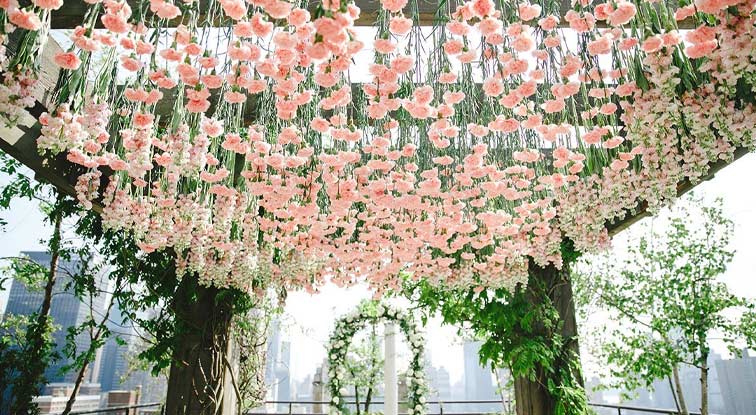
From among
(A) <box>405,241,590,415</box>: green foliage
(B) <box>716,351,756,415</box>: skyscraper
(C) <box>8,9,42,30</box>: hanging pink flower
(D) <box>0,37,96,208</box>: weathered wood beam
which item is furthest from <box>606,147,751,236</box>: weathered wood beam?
(D) <box>0,37,96,208</box>: weathered wood beam

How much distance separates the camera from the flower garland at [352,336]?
604cm

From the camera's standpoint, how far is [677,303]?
168 inches

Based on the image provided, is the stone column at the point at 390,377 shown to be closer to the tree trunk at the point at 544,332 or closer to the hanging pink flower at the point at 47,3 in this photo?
the tree trunk at the point at 544,332

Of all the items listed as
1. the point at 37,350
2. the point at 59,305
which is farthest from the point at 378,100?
the point at 59,305

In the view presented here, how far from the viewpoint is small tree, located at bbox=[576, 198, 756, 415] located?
4.03 metres

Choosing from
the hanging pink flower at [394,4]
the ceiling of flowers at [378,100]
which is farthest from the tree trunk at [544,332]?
the hanging pink flower at [394,4]

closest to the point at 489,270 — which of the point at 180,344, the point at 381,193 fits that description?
the point at 381,193

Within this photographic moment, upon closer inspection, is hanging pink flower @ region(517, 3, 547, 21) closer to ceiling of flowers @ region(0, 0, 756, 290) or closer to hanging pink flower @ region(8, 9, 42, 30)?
ceiling of flowers @ region(0, 0, 756, 290)

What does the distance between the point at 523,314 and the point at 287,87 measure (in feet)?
11.3

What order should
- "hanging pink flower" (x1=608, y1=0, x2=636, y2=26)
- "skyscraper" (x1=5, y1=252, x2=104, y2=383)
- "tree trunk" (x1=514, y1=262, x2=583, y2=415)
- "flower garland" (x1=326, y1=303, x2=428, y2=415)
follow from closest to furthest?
"hanging pink flower" (x1=608, y1=0, x2=636, y2=26), "tree trunk" (x1=514, y1=262, x2=583, y2=415), "skyscraper" (x1=5, y1=252, x2=104, y2=383), "flower garland" (x1=326, y1=303, x2=428, y2=415)

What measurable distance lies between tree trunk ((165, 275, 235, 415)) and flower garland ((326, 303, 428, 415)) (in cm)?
229

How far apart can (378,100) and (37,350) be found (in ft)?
13.9

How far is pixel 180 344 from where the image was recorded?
12.3 feet

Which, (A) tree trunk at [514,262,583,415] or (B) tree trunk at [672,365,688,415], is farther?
(B) tree trunk at [672,365,688,415]
